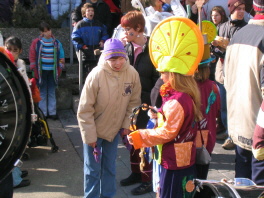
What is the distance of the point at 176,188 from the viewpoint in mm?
3164

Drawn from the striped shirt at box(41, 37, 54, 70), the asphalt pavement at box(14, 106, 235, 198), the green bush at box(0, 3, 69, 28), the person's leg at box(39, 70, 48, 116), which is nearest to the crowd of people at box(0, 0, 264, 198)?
the asphalt pavement at box(14, 106, 235, 198)

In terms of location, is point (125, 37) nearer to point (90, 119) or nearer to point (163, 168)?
point (90, 119)

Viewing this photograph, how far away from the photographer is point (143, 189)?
14.6ft

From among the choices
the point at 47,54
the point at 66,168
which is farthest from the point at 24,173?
the point at 47,54

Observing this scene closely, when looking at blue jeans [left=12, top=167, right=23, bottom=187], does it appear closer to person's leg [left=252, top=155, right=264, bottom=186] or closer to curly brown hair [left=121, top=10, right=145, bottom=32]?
curly brown hair [left=121, top=10, right=145, bottom=32]

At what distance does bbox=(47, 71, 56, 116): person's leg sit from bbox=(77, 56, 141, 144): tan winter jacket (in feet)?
10.3

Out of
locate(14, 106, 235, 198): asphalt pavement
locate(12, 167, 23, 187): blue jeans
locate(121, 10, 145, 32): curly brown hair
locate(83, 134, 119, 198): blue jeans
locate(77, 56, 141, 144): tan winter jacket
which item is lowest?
locate(14, 106, 235, 198): asphalt pavement

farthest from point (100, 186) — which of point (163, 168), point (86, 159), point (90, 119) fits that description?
point (163, 168)

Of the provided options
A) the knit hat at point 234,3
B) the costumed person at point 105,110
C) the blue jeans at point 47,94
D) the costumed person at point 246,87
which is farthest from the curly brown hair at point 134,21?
the blue jeans at point 47,94

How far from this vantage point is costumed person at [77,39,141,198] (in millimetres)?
3705

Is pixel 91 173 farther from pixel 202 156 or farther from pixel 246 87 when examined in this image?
pixel 246 87

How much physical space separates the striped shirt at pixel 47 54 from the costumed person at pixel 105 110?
125 inches

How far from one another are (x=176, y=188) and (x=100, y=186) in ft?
3.77

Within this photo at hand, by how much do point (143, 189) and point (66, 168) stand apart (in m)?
1.11
